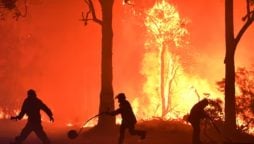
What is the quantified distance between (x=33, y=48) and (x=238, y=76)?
130 ft

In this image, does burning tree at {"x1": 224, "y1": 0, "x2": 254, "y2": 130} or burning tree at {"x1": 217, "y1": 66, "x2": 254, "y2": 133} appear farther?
burning tree at {"x1": 217, "y1": 66, "x2": 254, "y2": 133}

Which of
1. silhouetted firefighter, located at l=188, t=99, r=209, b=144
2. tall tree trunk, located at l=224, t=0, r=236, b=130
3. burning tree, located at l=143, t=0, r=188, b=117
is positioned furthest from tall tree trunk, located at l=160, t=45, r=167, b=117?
silhouetted firefighter, located at l=188, t=99, r=209, b=144

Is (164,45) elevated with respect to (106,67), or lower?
elevated

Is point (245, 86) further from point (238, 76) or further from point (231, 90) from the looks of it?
point (231, 90)

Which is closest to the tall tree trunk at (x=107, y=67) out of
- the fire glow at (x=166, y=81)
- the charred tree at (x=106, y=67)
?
the charred tree at (x=106, y=67)

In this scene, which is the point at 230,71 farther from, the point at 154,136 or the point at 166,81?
the point at 166,81

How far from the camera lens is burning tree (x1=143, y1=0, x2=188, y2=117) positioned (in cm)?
5922

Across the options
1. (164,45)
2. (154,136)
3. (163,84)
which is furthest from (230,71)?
(163,84)

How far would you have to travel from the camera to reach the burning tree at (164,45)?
194 ft

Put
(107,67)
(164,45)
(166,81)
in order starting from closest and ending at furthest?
(107,67)
(164,45)
(166,81)

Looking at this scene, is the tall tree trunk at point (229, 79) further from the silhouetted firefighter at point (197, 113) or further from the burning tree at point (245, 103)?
the silhouetted firefighter at point (197, 113)

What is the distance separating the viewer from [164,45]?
65.9m

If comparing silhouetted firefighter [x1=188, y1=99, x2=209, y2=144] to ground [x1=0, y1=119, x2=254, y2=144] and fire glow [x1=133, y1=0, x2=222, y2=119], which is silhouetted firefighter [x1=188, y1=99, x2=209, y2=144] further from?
fire glow [x1=133, y1=0, x2=222, y2=119]

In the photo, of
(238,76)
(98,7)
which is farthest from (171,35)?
(238,76)
